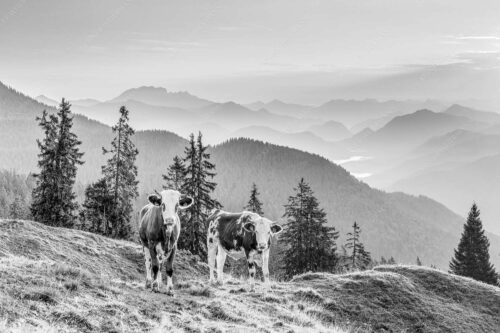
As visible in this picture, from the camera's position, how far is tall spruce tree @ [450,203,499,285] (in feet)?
197

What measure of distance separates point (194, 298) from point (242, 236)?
5406 millimetres

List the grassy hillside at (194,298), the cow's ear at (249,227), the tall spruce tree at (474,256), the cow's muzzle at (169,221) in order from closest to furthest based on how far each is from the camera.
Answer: the grassy hillside at (194,298), the cow's muzzle at (169,221), the cow's ear at (249,227), the tall spruce tree at (474,256)

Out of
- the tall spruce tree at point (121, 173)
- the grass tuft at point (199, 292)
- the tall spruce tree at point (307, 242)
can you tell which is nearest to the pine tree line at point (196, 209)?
the tall spruce tree at point (121, 173)

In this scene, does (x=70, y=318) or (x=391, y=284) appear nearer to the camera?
(x=70, y=318)

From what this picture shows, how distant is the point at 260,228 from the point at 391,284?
8.44 m

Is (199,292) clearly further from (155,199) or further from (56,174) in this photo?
(56,174)

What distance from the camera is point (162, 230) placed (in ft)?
52.6

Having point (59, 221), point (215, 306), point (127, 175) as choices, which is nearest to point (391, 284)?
point (215, 306)

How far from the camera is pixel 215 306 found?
14.5 meters

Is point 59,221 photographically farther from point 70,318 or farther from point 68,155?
point 70,318

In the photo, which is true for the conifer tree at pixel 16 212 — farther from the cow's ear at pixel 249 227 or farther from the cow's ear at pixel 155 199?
the cow's ear at pixel 155 199

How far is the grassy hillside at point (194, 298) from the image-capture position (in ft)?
35.2

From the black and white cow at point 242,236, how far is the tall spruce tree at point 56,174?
1261 inches

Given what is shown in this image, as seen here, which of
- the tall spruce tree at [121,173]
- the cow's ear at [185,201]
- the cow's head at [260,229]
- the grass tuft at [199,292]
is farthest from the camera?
the tall spruce tree at [121,173]
